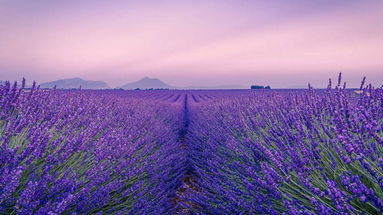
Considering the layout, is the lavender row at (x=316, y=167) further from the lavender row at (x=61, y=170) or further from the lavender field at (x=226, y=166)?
the lavender row at (x=61, y=170)

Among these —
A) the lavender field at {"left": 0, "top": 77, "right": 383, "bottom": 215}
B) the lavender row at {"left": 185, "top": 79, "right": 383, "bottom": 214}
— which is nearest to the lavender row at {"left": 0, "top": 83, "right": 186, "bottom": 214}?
the lavender field at {"left": 0, "top": 77, "right": 383, "bottom": 215}

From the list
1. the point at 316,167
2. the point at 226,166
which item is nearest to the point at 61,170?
the point at 316,167

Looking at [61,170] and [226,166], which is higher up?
[61,170]

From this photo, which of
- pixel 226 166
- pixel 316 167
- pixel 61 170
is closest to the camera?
pixel 316 167

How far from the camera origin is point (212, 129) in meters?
3.95

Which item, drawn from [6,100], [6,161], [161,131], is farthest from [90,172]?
[161,131]

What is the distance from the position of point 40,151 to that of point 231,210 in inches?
48.5

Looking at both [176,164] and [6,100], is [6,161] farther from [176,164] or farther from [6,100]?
[176,164]

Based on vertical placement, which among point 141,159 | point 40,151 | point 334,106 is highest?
point 334,106

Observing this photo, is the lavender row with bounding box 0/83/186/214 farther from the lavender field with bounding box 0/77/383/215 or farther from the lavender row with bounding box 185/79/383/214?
the lavender row with bounding box 185/79/383/214

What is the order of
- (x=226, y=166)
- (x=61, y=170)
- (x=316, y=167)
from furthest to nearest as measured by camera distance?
(x=226, y=166), (x=61, y=170), (x=316, y=167)

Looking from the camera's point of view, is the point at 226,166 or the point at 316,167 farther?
the point at 226,166

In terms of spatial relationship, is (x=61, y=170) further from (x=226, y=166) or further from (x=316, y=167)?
(x=226, y=166)

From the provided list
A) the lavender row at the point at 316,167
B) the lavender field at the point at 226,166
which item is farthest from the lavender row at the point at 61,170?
the lavender row at the point at 316,167
